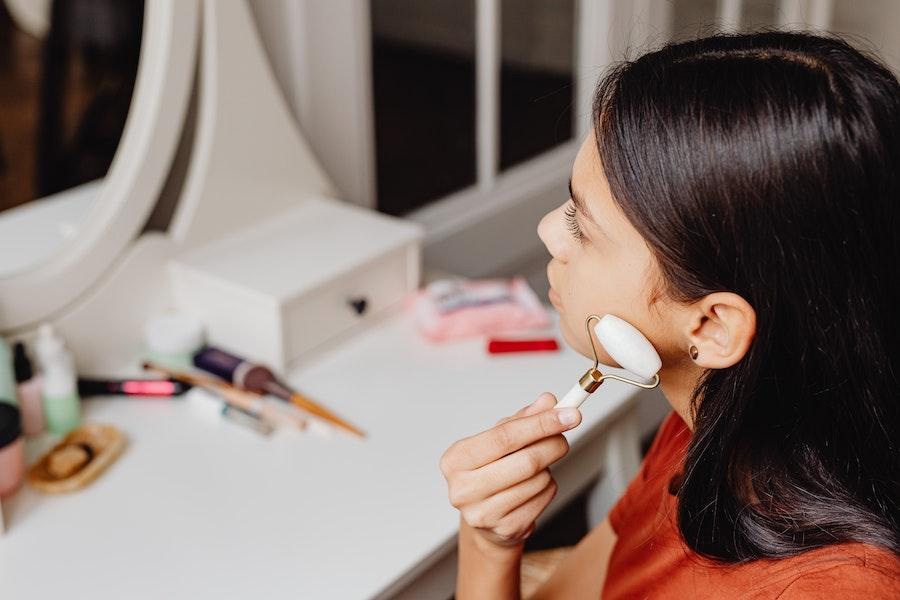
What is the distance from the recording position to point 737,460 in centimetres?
73

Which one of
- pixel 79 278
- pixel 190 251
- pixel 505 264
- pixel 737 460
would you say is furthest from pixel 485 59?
pixel 737 460

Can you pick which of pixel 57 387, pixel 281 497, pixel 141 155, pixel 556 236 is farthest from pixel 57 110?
pixel 556 236

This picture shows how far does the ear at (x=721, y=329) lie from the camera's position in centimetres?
65

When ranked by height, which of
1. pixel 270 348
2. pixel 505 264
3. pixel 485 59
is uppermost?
pixel 485 59

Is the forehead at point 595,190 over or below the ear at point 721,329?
over

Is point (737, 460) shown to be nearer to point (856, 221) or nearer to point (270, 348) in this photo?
point (856, 221)

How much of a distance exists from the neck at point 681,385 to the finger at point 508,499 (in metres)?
0.11

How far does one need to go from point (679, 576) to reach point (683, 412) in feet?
0.39

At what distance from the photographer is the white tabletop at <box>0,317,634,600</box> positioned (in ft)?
2.69

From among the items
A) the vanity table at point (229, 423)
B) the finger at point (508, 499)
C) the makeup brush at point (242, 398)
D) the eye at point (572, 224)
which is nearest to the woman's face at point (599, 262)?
the eye at point (572, 224)

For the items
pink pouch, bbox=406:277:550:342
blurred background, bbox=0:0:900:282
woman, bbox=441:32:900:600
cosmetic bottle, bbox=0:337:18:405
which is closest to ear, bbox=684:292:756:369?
woman, bbox=441:32:900:600

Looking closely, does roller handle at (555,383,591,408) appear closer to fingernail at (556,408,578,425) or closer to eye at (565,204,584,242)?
fingernail at (556,408,578,425)

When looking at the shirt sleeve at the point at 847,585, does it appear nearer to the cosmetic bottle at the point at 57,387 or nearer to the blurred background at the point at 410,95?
the blurred background at the point at 410,95

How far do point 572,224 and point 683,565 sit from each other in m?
0.26
